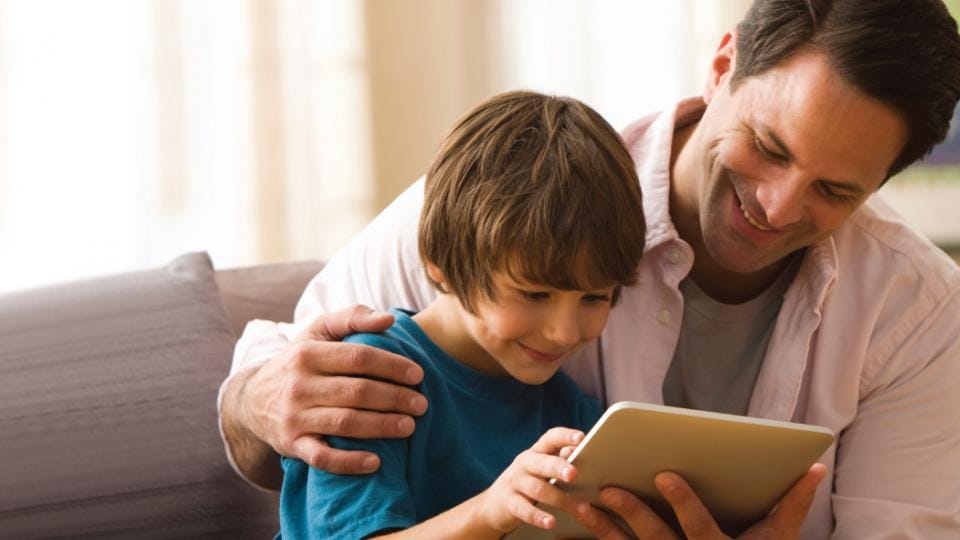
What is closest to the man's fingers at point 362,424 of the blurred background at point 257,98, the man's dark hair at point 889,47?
the man's dark hair at point 889,47

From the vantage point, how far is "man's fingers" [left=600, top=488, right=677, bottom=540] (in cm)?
138

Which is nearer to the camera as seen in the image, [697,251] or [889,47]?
[889,47]

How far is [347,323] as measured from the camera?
155cm

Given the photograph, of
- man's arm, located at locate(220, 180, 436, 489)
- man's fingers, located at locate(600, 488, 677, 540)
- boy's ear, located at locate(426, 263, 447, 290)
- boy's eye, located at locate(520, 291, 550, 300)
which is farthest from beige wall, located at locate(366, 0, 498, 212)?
man's fingers, located at locate(600, 488, 677, 540)

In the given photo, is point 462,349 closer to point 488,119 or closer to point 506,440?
point 506,440

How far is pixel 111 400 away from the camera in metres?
1.92

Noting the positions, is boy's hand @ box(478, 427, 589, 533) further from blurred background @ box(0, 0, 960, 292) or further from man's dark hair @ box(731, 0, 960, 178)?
blurred background @ box(0, 0, 960, 292)

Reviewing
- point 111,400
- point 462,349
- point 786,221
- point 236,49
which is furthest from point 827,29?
point 236,49

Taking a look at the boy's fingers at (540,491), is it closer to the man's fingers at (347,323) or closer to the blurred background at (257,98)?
the man's fingers at (347,323)

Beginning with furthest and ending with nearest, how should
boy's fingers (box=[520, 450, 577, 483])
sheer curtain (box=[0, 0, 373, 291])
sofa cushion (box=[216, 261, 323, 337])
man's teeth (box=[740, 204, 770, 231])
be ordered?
sheer curtain (box=[0, 0, 373, 291]), sofa cushion (box=[216, 261, 323, 337]), man's teeth (box=[740, 204, 770, 231]), boy's fingers (box=[520, 450, 577, 483])

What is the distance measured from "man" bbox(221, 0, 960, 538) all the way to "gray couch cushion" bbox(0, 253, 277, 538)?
135 mm

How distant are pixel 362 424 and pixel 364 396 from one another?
3 cm

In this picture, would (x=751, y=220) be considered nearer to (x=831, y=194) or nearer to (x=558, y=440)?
(x=831, y=194)

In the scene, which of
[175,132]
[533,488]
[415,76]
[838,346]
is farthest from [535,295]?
[415,76]
